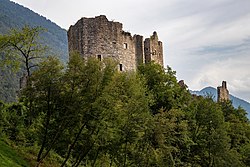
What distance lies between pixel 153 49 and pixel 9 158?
1597 inches

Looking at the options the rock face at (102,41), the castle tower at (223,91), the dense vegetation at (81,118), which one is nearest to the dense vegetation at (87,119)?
the dense vegetation at (81,118)

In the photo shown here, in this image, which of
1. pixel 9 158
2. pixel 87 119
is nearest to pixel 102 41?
pixel 87 119

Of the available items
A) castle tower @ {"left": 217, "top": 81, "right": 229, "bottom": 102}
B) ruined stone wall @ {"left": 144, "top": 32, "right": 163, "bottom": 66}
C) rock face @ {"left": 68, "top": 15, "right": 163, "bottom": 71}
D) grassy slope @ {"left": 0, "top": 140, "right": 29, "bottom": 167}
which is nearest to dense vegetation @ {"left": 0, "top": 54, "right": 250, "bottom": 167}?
grassy slope @ {"left": 0, "top": 140, "right": 29, "bottom": 167}

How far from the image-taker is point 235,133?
6059cm

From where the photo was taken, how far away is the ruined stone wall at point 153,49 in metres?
63.5

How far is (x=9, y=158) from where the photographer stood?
90.4 feet

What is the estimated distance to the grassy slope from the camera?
1014 inches

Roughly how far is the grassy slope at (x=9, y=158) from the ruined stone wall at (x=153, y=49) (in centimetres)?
3543

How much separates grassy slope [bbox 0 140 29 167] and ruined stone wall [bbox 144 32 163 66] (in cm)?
3543

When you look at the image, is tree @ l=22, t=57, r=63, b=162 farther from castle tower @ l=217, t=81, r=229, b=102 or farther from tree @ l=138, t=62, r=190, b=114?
castle tower @ l=217, t=81, r=229, b=102

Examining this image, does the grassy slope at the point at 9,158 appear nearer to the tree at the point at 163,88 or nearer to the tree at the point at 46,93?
the tree at the point at 46,93

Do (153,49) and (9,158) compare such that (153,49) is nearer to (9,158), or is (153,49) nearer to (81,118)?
(81,118)

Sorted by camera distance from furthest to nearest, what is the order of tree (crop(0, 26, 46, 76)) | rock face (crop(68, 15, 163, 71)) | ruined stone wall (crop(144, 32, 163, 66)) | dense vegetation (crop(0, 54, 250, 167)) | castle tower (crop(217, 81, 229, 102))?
castle tower (crop(217, 81, 229, 102)) < ruined stone wall (crop(144, 32, 163, 66)) < rock face (crop(68, 15, 163, 71)) < tree (crop(0, 26, 46, 76)) < dense vegetation (crop(0, 54, 250, 167))

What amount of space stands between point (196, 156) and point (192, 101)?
10788 millimetres
